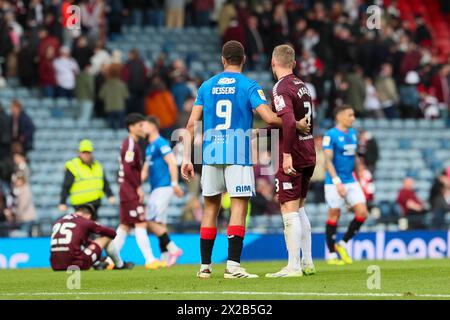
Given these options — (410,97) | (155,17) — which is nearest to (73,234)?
(155,17)

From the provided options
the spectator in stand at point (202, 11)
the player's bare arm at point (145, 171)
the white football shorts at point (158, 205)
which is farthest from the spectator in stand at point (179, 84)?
the white football shorts at point (158, 205)

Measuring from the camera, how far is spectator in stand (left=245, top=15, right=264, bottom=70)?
31109mm

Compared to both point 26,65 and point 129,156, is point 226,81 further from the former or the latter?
point 26,65

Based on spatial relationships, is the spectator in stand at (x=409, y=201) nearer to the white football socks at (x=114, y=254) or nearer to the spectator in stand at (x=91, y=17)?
the spectator in stand at (x=91, y=17)

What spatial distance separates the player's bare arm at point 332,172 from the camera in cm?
1967

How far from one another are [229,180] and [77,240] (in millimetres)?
4454

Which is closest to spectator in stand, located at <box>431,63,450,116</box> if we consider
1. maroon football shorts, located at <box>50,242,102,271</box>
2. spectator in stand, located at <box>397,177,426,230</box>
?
spectator in stand, located at <box>397,177,426,230</box>

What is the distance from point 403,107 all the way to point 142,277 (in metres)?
18.8

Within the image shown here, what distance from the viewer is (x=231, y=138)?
13.9 metres

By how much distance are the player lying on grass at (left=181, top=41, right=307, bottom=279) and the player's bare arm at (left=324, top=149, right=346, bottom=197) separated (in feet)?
19.4

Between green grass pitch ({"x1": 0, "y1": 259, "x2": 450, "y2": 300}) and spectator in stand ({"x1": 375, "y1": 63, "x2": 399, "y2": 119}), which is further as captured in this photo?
spectator in stand ({"x1": 375, "y1": 63, "x2": 399, "y2": 119})

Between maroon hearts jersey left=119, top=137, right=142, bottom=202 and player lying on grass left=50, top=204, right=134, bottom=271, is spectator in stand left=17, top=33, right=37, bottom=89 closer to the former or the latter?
maroon hearts jersey left=119, top=137, right=142, bottom=202
